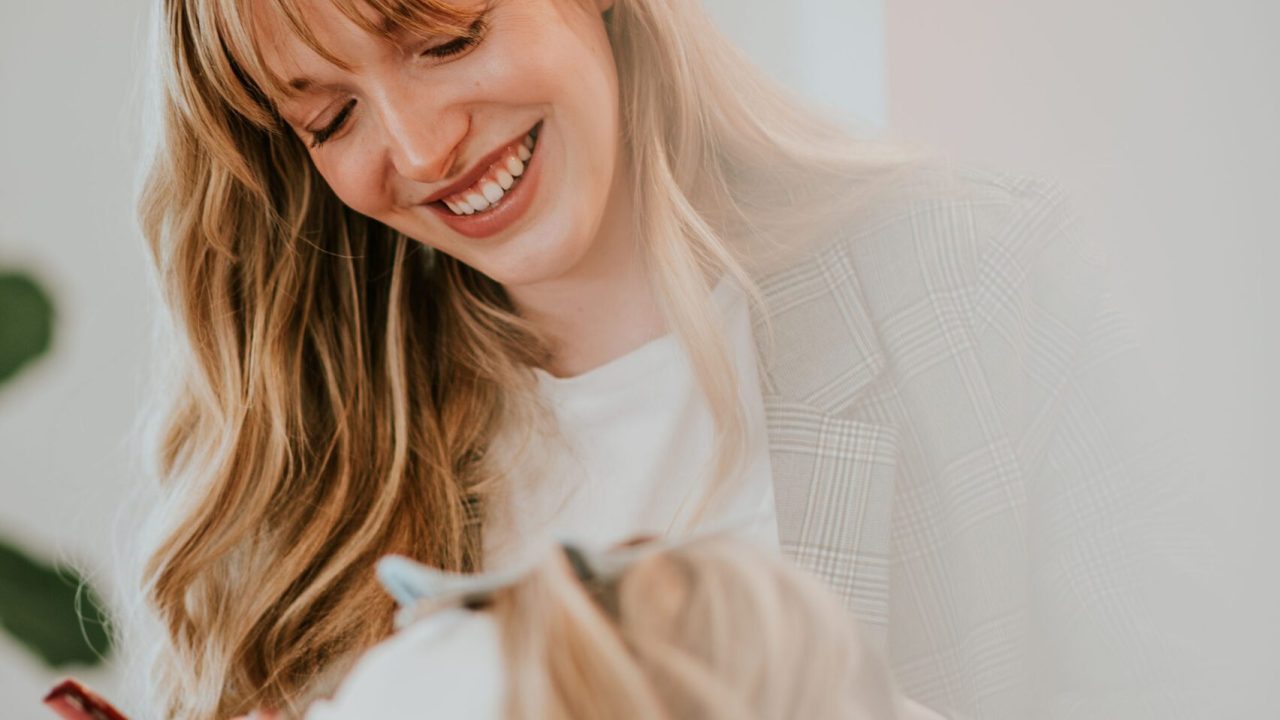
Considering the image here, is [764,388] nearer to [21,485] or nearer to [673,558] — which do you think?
[673,558]

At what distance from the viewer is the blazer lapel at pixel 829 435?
30.2 inches

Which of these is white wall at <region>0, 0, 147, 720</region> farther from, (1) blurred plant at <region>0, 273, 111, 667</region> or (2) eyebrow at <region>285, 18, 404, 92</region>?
(2) eyebrow at <region>285, 18, 404, 92</region>

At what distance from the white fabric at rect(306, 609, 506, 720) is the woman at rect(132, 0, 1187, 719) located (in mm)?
424

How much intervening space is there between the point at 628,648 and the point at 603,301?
0.60m

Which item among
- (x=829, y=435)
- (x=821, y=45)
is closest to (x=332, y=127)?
(x=829, y=435)

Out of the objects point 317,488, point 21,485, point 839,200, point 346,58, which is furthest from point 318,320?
point 21,485

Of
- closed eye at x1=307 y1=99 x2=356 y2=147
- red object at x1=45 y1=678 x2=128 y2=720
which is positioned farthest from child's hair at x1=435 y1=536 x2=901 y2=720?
closed eye at x1=307 y1=99 x2=356 y2=147

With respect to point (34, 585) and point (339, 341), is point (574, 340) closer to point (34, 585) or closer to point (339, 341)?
point (339, 341)

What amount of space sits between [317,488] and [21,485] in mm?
617

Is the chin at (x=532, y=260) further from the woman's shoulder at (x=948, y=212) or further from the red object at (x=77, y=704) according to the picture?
the red object at (x=77, y=704)

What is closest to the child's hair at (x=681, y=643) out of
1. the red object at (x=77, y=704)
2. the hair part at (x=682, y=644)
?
the hair part at (x=682, y=644)

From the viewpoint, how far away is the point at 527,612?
369 mm

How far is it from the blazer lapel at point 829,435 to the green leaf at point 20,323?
2.60 feet

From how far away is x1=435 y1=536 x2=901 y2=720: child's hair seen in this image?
35cm
